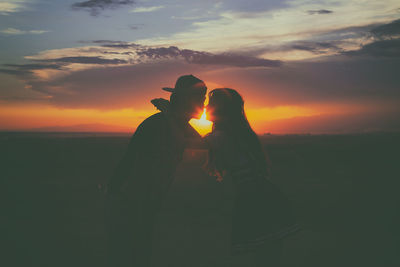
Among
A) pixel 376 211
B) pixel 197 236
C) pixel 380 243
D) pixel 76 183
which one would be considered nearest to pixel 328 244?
pixel 380 243

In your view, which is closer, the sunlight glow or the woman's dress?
the woman's dress

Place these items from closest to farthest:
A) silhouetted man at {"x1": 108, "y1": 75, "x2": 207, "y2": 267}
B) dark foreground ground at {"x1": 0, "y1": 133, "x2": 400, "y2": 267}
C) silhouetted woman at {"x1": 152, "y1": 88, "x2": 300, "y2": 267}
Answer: silhouetted woman at {"x1": 152, "y1": 88, "x2": 300, "y2": 267}
silhouetted man at {"x1": 108, "y1": 75, "x2": 207, "y2": 267}
dark foreground ground at {"x1": 0, "y1": 133, "x2": 400, "y2": 267}

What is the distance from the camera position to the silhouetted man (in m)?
3.36

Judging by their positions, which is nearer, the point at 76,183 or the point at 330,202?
the point at 330,202

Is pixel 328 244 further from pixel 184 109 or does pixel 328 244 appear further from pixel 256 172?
pixel 184 109

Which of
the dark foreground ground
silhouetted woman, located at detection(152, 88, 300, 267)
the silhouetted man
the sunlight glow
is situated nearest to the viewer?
silhouetted woman, located at detection(152, 88, 300, 267)

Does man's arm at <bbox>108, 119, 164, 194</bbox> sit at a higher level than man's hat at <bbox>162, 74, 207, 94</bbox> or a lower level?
lower

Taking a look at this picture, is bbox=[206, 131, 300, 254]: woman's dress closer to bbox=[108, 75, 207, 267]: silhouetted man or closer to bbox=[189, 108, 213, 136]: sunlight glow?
bbox=[189, 108, 213, 136]: sunlight glow

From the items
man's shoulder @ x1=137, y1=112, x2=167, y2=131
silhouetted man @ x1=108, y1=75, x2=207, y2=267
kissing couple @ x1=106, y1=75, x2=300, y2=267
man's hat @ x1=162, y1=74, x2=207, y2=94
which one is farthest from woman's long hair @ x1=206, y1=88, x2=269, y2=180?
man's shoulder @ x1=137, y1=112, x2=167, y2=131

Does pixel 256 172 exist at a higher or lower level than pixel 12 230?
higher

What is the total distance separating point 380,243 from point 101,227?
5087 mm

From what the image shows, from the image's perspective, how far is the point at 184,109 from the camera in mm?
3547

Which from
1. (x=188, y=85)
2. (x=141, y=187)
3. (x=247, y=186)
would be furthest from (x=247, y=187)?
(x=188, y=85)

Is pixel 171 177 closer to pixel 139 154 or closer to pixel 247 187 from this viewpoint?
pixel 139 154
